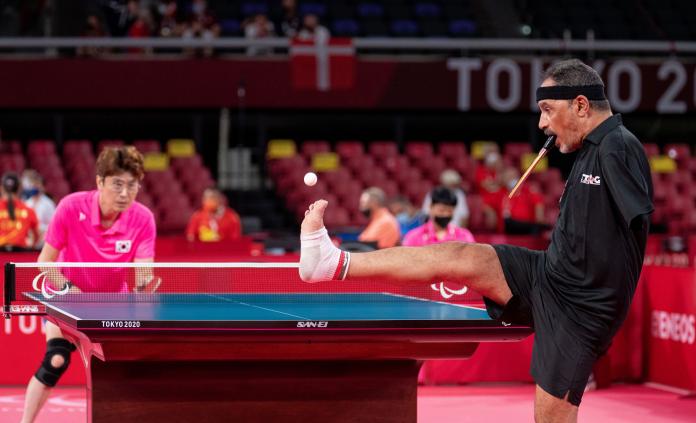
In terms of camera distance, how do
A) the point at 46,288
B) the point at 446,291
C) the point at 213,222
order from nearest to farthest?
the point at 46,288 < the point at 446,291 < the point at 213,222

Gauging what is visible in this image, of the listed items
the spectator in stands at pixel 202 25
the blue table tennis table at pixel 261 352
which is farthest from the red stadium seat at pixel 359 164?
the blue table tennis table at pixel 261 352

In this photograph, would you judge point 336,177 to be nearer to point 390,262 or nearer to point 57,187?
point 57,187

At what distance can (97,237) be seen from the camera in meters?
5.77

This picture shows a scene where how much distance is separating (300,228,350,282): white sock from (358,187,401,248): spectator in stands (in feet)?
17.5

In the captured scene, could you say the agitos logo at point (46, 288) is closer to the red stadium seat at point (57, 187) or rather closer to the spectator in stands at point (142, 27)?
the red stadium seat at point (57, 187)

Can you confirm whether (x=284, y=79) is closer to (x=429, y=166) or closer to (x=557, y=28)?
(x=429, y=166)

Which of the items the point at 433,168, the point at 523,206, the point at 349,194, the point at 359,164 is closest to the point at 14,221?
the point at 523,206

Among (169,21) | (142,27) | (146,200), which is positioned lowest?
(146,200)

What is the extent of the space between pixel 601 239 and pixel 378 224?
228 inches

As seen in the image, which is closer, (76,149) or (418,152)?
(76,149)

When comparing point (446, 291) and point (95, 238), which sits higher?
point (95, 238)

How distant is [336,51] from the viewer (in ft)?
51.9

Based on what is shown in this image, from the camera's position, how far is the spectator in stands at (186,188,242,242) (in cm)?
1244

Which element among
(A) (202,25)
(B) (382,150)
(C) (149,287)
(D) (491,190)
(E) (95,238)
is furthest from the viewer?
(B) (382,150)
